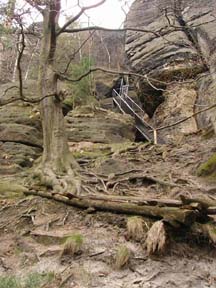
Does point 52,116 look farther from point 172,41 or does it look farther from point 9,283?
point 172,41

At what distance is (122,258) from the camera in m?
3.83

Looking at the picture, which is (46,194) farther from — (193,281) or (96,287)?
(193,281)

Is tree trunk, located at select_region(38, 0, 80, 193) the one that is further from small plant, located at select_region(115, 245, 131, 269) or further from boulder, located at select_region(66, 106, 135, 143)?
boulder, located at select_region(66, 106, 135, 143)

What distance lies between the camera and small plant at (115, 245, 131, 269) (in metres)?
3.82

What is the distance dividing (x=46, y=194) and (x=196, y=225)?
242 centimetres

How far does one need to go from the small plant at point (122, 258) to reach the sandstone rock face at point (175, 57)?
7072 mm

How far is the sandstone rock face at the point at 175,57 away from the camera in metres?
11.3

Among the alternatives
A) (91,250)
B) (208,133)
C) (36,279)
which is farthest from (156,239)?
(208,133)

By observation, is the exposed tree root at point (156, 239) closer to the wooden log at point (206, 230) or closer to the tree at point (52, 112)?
the wooden log at point (206, 230)

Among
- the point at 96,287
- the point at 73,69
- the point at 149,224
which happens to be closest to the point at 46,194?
the point at 149,224

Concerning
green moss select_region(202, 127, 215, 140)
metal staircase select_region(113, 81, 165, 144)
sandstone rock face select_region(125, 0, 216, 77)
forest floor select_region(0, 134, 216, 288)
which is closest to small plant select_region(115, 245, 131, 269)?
forest floor select_region(0, 134, 216, 288)

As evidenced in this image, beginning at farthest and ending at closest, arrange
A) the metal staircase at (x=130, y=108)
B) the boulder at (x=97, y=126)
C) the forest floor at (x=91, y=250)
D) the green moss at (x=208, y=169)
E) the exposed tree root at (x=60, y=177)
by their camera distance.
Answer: the metal staircase at (x=130, y=108), the boulder at (x=97, y=126), the green moss at (x=208, y=169), the exposed tree root at (x=60, y=177), the forest floor at (x=91, y=250)

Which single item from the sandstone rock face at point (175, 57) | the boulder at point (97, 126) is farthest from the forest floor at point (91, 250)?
the sandstone rock face at point (175, 57)

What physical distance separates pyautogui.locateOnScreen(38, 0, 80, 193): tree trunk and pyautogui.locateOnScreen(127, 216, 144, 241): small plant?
1896 millimetres
